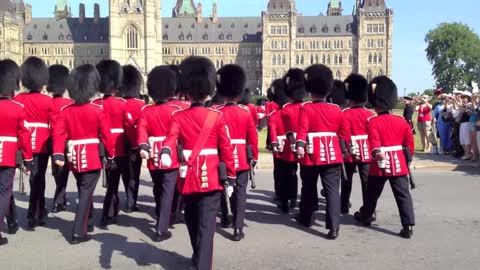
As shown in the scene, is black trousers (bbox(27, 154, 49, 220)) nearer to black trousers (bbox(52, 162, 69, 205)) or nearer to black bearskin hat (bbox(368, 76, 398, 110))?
black trousers (bbox(52, 162, 69, 205))

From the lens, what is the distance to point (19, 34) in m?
101

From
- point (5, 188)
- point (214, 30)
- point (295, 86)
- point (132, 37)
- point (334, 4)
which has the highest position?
point (334, 4)

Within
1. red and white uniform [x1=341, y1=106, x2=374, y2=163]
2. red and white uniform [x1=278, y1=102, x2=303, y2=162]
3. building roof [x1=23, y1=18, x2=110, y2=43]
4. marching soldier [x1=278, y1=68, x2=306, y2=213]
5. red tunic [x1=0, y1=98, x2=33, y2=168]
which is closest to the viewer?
red tunic [x1=0, y1=98, x2=33, y2=168]

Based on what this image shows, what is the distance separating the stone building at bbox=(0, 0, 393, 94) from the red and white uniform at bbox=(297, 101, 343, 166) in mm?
84649

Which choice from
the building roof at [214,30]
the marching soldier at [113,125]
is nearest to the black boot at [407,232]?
the marching soldier at [113,125]

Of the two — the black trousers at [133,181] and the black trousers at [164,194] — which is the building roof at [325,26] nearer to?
the black trousers at [133,181]

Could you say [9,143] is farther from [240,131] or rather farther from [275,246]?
Answer: [275,246]

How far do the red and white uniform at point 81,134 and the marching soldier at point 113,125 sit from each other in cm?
63

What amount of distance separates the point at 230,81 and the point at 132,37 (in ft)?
290

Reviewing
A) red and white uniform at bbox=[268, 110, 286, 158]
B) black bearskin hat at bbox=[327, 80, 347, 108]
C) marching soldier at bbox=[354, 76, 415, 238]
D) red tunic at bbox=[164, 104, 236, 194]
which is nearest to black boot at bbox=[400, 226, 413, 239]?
marching soldier at bbox=[354, 76, 415, 238]

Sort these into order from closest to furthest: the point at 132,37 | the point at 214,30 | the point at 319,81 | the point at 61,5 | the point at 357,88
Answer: the point at 319,81, the point at 357,88, the point at 132,37, the point at 214,30, the point at 61,5

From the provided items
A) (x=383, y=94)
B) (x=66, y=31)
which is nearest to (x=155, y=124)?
(x=383, y=94)

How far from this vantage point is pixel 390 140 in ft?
24.3

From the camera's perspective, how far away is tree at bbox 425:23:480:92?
7962 cm
